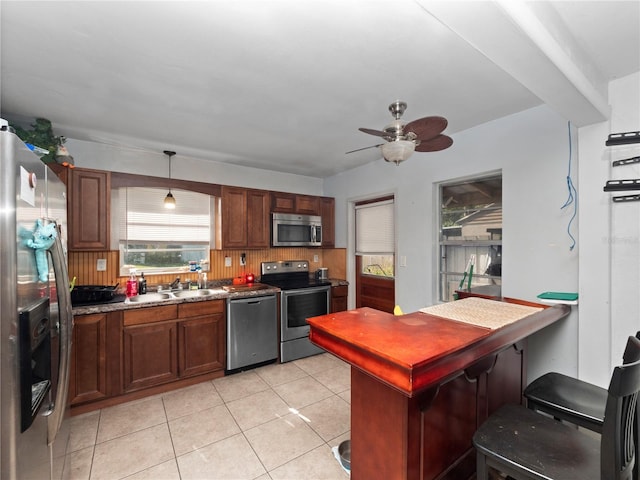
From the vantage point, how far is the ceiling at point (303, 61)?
135 cm

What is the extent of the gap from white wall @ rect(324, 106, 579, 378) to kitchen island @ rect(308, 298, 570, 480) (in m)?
0.58

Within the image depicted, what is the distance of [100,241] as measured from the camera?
2.85m

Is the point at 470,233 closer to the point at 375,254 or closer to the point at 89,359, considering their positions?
the point at 375,254

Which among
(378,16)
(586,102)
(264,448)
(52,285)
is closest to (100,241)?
(52,285)

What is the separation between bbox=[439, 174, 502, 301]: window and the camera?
2.71m

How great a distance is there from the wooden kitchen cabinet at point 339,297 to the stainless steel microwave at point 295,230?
73 centimetres

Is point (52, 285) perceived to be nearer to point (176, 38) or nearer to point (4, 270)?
point (4, 270)

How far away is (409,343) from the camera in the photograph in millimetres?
1226

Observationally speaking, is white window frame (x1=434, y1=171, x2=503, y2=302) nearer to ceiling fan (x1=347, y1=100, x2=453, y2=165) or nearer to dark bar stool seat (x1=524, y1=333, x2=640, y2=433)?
dark bar stool seat (x1=524, y1=333, x2=640, y2=433)

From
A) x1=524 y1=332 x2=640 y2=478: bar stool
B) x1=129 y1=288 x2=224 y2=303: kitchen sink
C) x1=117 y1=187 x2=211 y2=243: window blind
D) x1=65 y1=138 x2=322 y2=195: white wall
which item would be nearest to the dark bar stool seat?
x1=524 y1=332 x2=640 y2=478: bar stool

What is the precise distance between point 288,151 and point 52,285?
2.69 metres

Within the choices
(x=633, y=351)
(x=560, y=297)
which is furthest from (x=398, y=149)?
(x=560, y=297)

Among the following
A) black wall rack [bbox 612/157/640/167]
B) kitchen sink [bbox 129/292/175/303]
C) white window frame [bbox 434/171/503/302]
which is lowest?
kitchen sink [bbox 129/292/175/303]

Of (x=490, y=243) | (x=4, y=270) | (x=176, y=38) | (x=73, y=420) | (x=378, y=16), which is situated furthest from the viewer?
(x=490, y=243)
